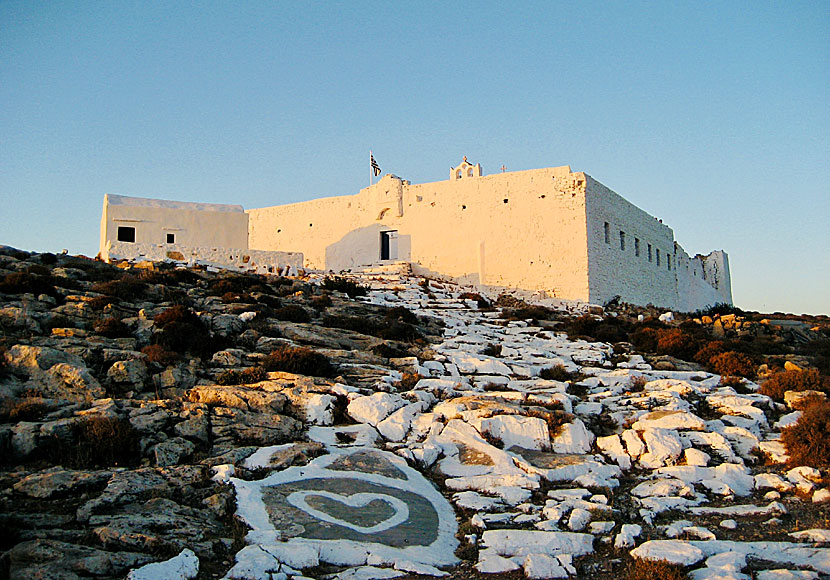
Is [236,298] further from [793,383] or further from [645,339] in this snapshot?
[793,383]

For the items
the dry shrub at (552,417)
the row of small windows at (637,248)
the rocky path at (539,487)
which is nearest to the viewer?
the rocky path at (539,487)

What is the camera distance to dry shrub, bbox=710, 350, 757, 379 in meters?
15.7

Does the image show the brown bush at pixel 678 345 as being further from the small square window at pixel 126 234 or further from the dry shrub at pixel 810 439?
the small square window at pixel 126 234

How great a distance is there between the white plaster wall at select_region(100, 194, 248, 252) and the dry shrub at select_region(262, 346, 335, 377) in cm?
2173

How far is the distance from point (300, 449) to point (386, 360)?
568 centimetres

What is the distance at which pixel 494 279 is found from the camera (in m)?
32.0

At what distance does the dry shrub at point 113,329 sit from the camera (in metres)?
14.1

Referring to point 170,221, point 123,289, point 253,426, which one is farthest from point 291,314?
point 170,221

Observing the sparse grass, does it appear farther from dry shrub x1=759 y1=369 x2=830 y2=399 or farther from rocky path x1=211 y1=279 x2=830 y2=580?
dry shrub x1=759 y1=369 x2=830 y2=399

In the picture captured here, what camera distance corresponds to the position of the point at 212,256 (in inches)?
1213

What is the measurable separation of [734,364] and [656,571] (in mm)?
10866

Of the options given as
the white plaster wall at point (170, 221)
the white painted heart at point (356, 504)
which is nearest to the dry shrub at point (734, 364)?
the white painted heart at point (356, 504)

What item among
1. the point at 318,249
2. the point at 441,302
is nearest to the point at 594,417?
the point at 441,302

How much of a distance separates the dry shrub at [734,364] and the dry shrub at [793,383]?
133 cm
